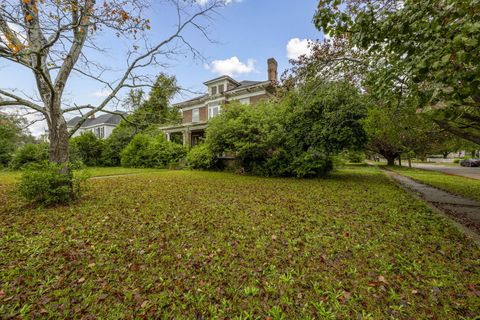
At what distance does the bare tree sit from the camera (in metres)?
Result: 4.22

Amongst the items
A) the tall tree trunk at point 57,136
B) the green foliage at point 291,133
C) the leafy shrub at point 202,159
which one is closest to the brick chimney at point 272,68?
the green foliage at point 291,133

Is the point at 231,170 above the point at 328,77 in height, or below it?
below

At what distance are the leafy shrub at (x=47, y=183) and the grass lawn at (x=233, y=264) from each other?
426 mm

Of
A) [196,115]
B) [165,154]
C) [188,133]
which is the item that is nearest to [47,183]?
[165,154]

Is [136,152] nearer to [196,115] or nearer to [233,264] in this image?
[196,115]

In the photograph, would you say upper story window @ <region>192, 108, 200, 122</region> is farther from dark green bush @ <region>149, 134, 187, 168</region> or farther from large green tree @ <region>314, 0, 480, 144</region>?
large green tree @ <region>314, 0, 480, 144</region>

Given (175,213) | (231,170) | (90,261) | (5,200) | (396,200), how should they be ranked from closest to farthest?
1. (90,261)
2. (175,213)
3. (5,200)
4. (396,200)
5. (231,170)

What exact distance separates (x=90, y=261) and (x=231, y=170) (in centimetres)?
1155

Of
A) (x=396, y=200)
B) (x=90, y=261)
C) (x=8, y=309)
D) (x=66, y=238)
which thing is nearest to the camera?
(x=8, y=309)

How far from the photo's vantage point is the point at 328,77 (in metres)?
6.24

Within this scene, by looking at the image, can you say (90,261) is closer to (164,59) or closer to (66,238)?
(66,238)

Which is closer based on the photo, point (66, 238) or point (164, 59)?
point (66, 238)

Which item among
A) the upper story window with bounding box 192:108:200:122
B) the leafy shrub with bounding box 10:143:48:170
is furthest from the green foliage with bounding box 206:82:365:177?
the leafy shrub with bounding box 10:143:48:170

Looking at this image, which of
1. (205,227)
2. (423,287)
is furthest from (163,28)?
(423,287)
